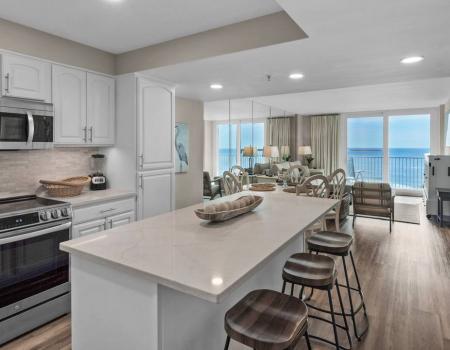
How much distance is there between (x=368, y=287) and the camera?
10.2 ft

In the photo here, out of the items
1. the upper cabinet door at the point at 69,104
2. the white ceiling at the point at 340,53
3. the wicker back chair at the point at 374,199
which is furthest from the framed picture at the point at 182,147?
the wicker back chair at the point at 374,199

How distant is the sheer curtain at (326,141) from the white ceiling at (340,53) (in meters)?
6.11

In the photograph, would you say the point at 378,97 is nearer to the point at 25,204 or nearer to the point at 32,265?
the point at 25,204

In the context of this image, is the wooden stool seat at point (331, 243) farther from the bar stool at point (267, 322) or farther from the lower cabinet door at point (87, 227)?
the lower cabinet door at point (87, 227)

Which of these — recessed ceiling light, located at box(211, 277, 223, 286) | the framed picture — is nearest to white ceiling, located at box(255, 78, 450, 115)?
the framed picture

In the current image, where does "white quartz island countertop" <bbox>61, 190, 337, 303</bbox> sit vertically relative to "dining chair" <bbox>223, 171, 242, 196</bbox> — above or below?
below

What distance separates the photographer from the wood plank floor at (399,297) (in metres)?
2.21

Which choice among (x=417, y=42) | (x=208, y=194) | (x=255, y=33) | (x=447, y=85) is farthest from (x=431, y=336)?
(x=208, y=194)

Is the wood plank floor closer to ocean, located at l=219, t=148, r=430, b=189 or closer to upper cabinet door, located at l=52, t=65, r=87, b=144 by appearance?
upper cabinet door, located at l=52, t=65, r=87, b=144

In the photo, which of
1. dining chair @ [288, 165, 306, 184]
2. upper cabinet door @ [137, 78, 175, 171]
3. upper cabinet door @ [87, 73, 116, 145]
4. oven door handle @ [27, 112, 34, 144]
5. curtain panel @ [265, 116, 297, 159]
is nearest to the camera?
oven door handle @ [27, 112, 34, 144]

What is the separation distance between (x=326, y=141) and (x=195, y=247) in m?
9.17

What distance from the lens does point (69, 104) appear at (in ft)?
9.79

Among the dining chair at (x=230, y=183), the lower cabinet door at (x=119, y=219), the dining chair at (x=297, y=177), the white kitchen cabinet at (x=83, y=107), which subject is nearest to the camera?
the white kitchen cabinet at (x=83, y=107)

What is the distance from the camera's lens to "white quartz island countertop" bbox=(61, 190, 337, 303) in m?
1.08
